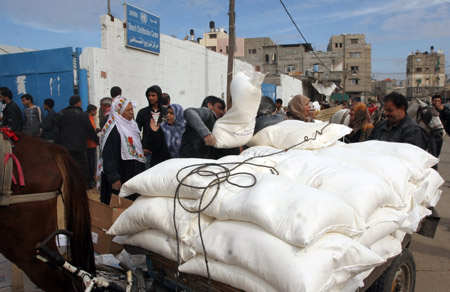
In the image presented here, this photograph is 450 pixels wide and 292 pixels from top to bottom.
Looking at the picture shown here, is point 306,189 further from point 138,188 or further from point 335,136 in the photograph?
point 335,136

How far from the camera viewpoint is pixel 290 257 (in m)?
1.40

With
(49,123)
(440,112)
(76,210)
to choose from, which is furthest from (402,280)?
(49,123)

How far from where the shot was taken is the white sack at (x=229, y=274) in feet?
4.81

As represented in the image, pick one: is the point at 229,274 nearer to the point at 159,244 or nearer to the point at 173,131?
the point at 159,244

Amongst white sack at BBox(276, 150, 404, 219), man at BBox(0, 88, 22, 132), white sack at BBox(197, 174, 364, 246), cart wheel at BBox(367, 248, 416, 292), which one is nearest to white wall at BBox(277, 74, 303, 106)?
man at BBox(0, 88, 22, 132)

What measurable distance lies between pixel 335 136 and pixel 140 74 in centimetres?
557

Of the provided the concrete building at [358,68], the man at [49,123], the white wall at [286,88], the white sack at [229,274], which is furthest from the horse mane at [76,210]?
the concrete building at [358,68]

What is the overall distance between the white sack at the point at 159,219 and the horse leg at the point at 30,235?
41 centimetres

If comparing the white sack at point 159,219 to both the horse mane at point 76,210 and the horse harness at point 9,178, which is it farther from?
the horse harness at point 9,178

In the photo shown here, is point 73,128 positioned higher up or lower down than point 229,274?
higher up

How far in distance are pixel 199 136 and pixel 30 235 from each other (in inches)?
73.1

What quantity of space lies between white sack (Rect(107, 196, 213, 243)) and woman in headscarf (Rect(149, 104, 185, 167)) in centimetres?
161

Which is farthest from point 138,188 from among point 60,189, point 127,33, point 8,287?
point 127,33

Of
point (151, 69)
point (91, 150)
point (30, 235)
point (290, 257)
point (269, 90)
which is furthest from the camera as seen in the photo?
point (269, 90)
